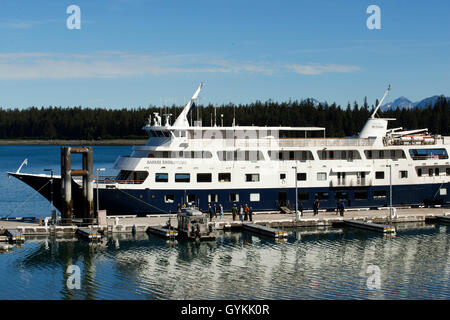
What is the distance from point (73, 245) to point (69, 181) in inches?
191

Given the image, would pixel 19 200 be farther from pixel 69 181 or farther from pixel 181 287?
pixel 181 287

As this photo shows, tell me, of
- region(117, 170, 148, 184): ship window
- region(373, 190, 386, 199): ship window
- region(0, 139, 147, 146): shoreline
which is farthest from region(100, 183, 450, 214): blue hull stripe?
region(0, 139, 147, 146): shoreline

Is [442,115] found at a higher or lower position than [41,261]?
higher

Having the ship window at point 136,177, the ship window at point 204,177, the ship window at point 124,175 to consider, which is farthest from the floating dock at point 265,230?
the ship window at point 124,175

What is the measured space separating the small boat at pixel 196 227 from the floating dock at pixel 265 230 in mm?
3166

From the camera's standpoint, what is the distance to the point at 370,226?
40125 mm

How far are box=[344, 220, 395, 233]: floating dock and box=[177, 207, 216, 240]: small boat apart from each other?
372 inches

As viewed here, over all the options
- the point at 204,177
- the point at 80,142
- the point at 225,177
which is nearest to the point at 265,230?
the point at 225,177

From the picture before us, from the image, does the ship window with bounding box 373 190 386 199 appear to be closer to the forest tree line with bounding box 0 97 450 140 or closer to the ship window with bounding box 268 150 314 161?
the ship window with bounding box 268 150 314 161

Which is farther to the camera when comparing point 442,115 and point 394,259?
point 442,115

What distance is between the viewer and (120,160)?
42.8 metres

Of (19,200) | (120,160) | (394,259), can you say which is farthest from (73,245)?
(19,200)
